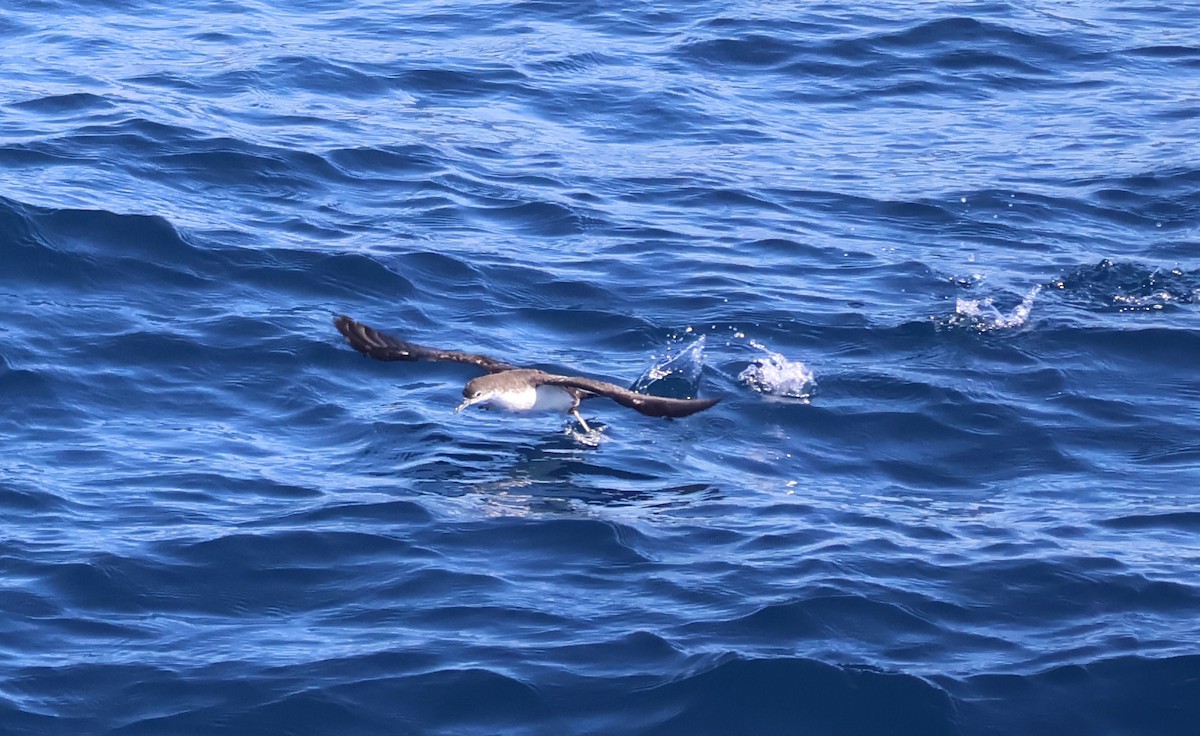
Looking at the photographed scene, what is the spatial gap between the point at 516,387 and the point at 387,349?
3.05 feet

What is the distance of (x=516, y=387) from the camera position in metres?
11.3

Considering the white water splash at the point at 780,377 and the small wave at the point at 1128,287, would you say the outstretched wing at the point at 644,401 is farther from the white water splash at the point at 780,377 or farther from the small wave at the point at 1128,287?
the small wave at the point at 1128,287

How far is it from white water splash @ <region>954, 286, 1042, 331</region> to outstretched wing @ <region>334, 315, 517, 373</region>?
4.02 meters

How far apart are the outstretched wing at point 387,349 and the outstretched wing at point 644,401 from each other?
607 mm

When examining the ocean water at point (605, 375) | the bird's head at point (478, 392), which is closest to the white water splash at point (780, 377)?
the ocean water at point (605, 375)

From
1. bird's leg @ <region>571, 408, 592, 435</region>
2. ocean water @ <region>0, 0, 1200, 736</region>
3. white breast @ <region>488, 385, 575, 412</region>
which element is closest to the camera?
ocean water @ <region>0, 0, 1200, 736</region>

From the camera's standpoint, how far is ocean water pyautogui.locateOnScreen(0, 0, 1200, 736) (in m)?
8.28

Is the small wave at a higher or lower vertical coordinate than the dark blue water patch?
higher

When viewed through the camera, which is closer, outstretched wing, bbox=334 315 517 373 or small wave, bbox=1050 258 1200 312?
outstretched wing, bbox=334 315 517 373

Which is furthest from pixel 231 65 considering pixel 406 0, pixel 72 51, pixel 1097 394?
pixel 1097 394

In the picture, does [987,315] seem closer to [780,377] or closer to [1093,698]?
[780,377]

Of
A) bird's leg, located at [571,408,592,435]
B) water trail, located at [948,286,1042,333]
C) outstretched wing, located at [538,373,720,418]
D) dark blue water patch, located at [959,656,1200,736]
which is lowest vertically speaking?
dark blue water patch, located at [959,656,1200,736]

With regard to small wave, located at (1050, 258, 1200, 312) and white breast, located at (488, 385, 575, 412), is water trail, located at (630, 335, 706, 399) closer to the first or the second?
white breast, located at (488, 385, 575, 412)

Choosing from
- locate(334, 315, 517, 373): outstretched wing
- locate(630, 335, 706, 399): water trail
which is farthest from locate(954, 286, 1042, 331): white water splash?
locate(334, 315, 517, 373): outstretched wing
